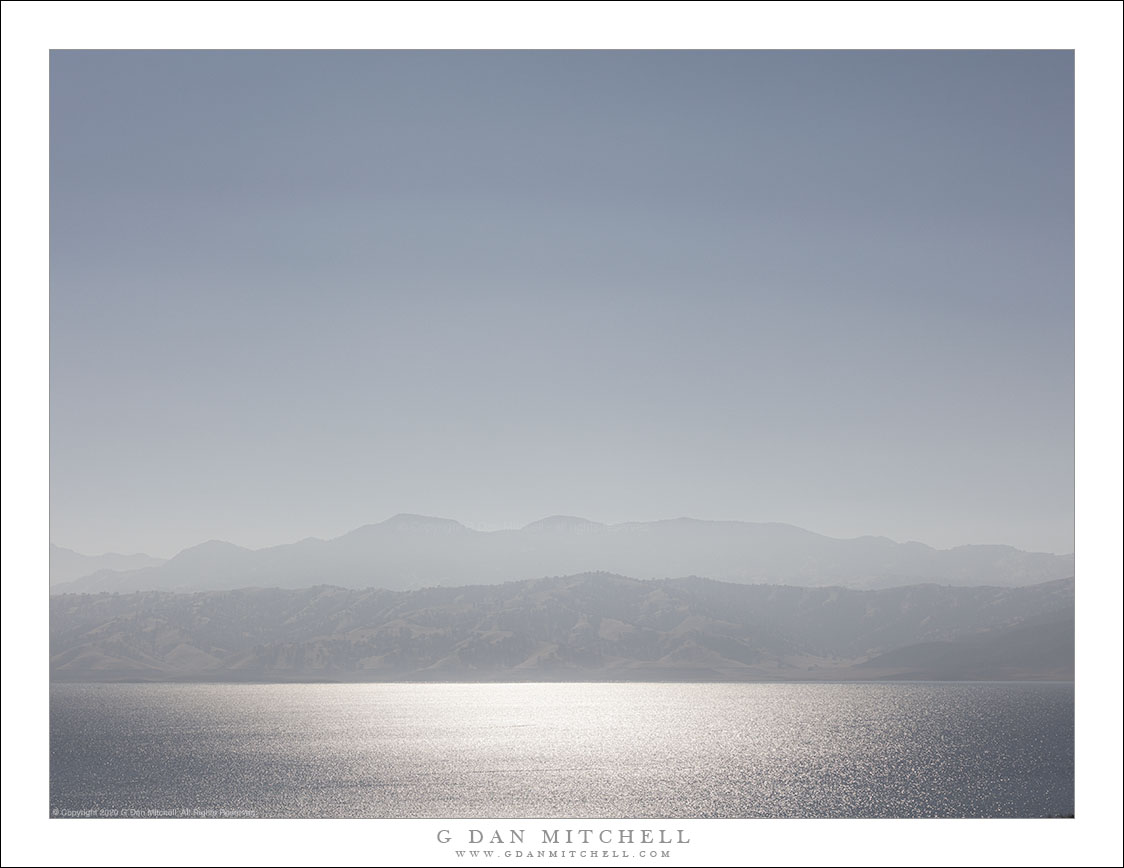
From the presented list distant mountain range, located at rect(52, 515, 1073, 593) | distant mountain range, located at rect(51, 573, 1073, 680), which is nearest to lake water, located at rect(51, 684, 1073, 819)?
distant mountain range, located at rect(52, 515, 1073, 593)

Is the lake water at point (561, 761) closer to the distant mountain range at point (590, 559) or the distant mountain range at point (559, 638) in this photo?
the distant mountain range at point (590, 559)

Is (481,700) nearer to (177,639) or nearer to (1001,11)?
(177,639)

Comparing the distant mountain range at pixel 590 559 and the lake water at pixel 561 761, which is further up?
the distant mountain range at pixel 590 559

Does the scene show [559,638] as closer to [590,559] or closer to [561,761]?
[590,559]

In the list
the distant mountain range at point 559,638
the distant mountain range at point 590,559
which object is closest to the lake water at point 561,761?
the distant mountain range at point 590,559

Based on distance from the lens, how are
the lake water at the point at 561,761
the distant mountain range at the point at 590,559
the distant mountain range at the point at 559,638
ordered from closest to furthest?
1. the lake water at the point at 561,761
2. the distant mountain range at the point at 590,559
3. the distant mountain range at the point at 559,638

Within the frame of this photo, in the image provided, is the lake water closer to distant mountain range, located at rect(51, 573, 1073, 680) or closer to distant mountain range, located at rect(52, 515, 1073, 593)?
distant mountain range, located at rect(52, 515, 1073, 593)
